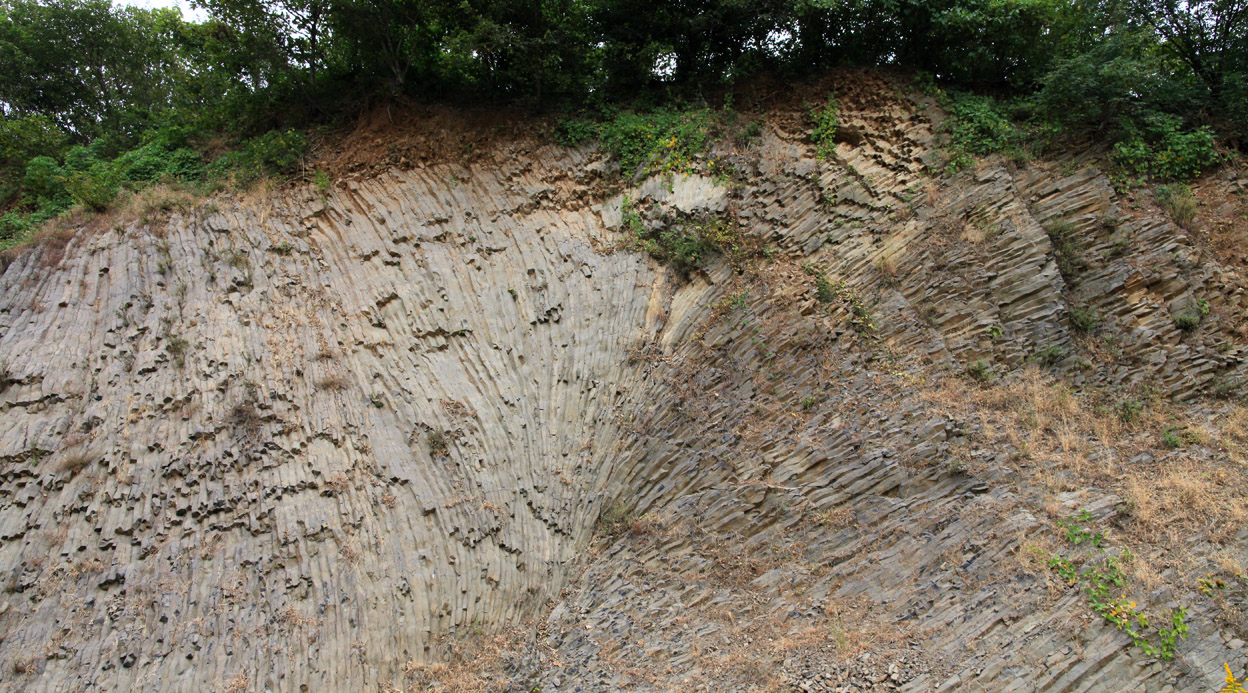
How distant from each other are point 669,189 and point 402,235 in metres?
4.83

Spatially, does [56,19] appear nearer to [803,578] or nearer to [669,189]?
[669,189]

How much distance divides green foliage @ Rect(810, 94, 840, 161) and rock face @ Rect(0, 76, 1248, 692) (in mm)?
359

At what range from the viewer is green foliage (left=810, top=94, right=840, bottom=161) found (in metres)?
11.8

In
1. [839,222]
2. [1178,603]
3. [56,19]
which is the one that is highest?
[56,19]

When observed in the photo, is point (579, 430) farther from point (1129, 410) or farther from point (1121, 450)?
point (1129, 410)

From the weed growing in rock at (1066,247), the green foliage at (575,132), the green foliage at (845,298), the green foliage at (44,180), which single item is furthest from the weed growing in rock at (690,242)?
the green foliage at (44,180)

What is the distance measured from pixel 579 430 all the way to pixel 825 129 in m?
7.46

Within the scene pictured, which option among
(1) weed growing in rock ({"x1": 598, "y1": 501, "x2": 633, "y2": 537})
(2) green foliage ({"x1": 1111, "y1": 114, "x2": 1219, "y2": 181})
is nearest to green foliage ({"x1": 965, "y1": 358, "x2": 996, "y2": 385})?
(2) green foliage ({"x1": 1111, "y1": 114, "x2": 1219, "y2": 181})

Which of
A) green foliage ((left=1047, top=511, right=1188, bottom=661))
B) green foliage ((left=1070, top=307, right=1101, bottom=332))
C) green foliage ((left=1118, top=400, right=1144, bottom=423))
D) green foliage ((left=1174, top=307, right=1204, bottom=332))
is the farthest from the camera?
green foliage ((left=1070, top=307, right=1101, bottom=332))

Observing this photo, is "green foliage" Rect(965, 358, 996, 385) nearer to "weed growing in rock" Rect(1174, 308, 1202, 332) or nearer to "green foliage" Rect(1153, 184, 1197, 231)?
"weed growing in rock" Rect(1174, 308, 1202, 332)

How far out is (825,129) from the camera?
12.1 m

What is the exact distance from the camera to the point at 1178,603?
6.42 m

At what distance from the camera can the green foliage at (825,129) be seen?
11.8 metres

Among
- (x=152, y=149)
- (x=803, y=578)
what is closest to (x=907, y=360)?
(x=803, y=578)
